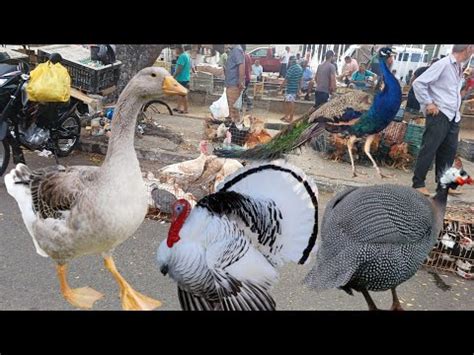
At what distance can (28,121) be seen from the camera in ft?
7.38

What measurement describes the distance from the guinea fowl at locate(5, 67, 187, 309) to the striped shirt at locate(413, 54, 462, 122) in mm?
1243

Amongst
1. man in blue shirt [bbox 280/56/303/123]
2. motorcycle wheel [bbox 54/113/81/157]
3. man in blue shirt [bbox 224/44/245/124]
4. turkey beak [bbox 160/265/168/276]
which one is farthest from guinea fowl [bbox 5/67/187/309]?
man in blue shirt [bbox 280/56/303/123]

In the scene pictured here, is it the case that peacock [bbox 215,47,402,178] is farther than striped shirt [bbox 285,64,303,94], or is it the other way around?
striped shirt [bbox 285,64,303,94]

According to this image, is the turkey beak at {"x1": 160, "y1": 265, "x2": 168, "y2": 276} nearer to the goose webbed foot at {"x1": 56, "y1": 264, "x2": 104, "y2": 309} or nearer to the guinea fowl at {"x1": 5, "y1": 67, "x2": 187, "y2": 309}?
the guinea fowl at {"x1": 5, "y1": 67, "x2": 187, "y2": 309}

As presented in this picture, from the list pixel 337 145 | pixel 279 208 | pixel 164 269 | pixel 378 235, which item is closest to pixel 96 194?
pixel 164 269

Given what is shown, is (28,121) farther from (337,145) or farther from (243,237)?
(337,145)

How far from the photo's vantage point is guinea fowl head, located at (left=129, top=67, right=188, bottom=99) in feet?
4.82

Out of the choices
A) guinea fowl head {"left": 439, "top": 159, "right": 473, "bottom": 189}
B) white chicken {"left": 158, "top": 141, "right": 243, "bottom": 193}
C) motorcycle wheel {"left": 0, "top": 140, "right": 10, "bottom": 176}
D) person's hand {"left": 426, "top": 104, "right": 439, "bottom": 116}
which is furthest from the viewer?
white chicken {"left": 158, "top": 141, "right": 243, "bottom": 193}

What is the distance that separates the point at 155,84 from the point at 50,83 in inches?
23.3

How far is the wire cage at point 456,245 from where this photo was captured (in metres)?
2.58

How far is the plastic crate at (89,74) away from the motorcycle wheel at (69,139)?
167mm

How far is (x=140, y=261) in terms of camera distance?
217 cm

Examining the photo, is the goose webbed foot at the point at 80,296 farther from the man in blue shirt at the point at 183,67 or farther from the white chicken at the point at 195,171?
the man in blue shirt at the point at 183,67
